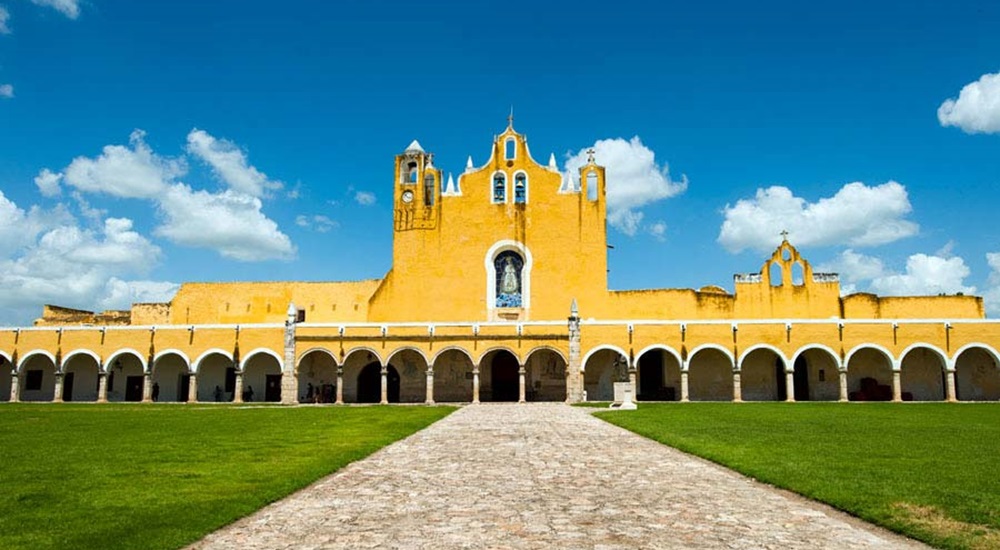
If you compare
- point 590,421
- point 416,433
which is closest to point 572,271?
point 590,421

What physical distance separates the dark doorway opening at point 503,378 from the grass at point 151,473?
17.3 metres

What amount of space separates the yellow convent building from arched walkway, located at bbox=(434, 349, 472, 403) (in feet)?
0.21

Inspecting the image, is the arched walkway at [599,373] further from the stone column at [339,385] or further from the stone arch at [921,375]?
the stone arch at [921,375]

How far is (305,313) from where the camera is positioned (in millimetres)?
40188

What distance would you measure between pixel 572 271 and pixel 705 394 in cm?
820

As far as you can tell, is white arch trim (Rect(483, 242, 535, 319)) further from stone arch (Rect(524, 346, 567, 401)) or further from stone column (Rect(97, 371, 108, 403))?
stone column (Rect(97, 371, 108, 403))

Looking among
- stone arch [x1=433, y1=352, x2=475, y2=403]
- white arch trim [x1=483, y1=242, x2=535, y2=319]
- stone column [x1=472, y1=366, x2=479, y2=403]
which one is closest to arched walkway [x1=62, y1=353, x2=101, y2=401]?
stone arch [x1=433, y1=352, x2=475, y2=403]

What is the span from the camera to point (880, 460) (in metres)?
10.5

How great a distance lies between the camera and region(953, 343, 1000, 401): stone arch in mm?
33281

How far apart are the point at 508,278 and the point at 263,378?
12781mm

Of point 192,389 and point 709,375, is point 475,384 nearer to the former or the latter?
point 709,375

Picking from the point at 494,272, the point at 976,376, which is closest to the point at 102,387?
the point at 494,272

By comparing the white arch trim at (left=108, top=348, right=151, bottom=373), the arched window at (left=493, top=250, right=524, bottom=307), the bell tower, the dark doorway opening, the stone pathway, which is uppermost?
the bell tower

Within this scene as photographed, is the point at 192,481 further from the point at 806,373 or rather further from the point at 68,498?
the point at 806,373
